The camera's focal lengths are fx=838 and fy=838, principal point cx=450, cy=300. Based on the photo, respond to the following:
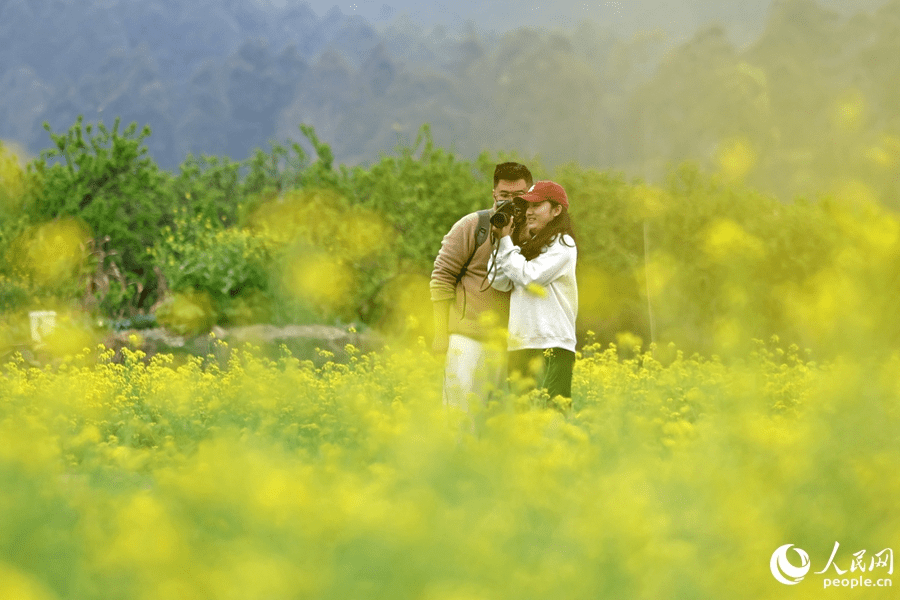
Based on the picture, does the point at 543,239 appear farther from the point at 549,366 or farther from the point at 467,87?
the point at 467,87

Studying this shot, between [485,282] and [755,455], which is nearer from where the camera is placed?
[755,455]

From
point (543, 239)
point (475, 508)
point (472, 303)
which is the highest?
point (543, 239)

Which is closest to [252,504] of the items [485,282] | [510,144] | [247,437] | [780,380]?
[247,437]

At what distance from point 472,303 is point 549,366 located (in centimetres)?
44

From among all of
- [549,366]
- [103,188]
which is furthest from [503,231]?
[103,188]

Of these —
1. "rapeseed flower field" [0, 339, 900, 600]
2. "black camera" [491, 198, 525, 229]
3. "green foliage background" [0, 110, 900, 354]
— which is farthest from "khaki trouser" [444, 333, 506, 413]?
"green foliage background" [0, 110, 900, 354]

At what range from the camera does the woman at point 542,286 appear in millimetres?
3553

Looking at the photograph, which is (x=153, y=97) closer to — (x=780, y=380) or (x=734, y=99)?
(x=734, y=99)

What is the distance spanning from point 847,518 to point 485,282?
1.73 meters

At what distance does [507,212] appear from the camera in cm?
363

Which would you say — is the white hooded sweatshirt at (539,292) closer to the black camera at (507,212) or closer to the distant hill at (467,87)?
the black camera at (507,212)

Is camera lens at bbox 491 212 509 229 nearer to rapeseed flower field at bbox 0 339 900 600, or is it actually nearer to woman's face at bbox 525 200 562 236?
woman's face at bbox 525 200 562 236

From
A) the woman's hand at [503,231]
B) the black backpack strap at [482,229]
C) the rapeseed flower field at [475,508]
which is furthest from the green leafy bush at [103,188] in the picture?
the rapeseed flower field at [475,508]

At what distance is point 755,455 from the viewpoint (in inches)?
110
